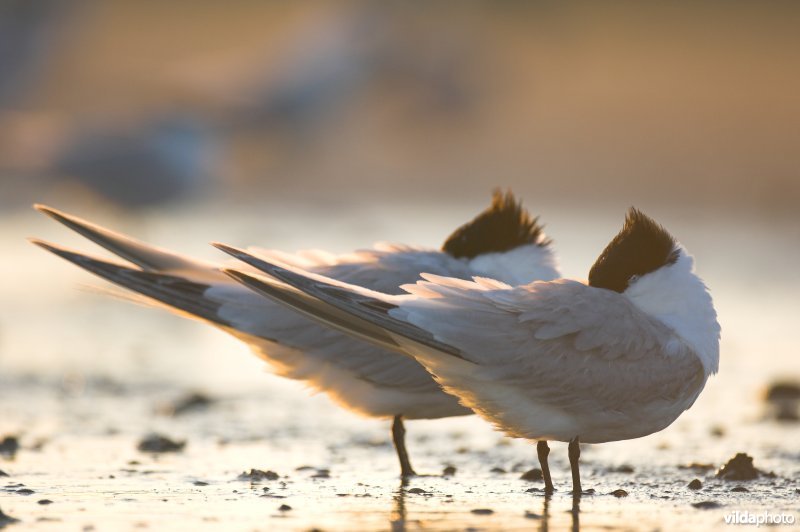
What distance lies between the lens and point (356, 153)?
15.2 metres

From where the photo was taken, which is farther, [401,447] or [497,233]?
[497,233]

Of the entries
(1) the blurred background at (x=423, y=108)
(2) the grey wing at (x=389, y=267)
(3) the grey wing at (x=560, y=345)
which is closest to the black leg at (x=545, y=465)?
(3) the grey wing at (x=560, y=345)

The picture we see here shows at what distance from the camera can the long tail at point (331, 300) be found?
3938 millimetres

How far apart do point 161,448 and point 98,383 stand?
1.56 meters

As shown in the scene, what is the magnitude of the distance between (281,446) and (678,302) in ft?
5.41

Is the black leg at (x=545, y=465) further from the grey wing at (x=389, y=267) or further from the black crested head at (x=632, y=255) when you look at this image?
the grey wing at (x=389, y=267)

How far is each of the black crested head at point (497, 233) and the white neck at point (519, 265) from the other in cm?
2

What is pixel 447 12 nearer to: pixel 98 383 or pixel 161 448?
pixel 98 383

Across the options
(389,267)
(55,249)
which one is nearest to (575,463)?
(389,267)

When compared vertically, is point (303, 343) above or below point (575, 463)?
above

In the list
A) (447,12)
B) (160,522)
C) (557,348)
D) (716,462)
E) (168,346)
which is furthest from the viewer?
(447,12)

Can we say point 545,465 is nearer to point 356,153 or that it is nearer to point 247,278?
point 247,278

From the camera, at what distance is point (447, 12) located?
47.3ft

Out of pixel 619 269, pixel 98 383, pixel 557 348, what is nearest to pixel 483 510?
pixel 557 348
